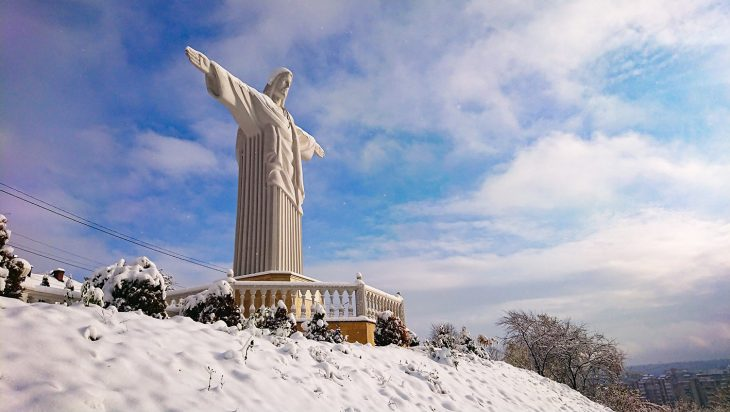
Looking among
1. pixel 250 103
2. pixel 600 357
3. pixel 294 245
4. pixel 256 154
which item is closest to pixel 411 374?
pixel 294 245

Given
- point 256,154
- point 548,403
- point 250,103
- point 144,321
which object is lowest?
point 548,403

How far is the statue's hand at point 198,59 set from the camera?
1372cm

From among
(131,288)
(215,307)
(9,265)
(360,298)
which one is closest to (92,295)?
(131,288)

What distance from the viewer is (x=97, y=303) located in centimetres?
633

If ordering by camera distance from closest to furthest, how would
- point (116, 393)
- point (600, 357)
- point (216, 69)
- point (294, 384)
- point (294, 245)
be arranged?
point (116, 393) < point (294, 384) < point (216, 69) < point (294, 245) < point (600, 357)

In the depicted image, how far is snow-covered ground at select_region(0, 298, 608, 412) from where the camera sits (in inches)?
150

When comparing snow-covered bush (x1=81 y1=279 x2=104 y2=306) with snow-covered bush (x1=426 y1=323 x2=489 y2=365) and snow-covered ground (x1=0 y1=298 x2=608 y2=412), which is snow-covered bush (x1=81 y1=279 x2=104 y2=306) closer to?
snow-covered ground (x1=0 y1=298 x2=608 y2=412)

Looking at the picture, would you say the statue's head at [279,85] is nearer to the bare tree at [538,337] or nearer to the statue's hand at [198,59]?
the statue's hand at [198,59]

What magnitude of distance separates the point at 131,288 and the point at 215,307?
1672 mm

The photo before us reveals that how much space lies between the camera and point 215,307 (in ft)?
27.7

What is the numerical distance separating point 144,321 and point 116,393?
2.24m

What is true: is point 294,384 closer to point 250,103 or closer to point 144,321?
point 144,321

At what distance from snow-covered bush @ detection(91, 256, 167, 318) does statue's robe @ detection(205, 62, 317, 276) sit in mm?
7093

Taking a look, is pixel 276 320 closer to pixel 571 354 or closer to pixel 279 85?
pixel 279 85
